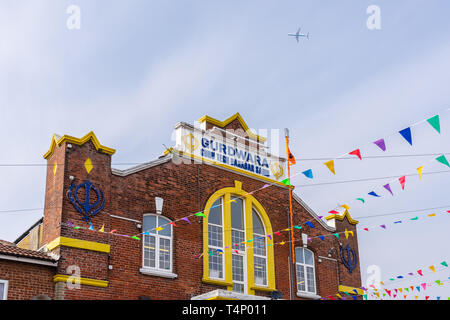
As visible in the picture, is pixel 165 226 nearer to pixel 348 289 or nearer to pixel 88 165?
pixel 88 165

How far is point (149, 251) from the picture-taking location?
18703mm

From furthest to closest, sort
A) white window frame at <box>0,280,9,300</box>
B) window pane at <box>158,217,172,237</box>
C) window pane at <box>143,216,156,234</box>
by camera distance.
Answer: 1. window pane at <box>158,217,172,237</box>
2. window pane at <box>143,216,156,234</box>
3. white window frame at <box>0,280,9,300</box>

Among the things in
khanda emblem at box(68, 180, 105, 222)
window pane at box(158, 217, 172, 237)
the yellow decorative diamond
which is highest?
the yellow decorative diamond

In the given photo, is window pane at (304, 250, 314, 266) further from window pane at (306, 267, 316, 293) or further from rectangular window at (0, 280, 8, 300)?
rectangular window at (0, 280, 8, 300)

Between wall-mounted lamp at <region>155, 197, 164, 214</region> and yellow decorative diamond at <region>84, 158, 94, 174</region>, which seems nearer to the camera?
yellow decorative diamond at <region>84, 158, 94, 174</region>

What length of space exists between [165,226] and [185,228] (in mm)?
721

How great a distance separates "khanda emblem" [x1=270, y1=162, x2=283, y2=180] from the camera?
2348cm

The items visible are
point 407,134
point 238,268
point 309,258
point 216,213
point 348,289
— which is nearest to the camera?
point 407,134

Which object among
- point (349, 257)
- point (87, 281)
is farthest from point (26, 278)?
point (349, 257)

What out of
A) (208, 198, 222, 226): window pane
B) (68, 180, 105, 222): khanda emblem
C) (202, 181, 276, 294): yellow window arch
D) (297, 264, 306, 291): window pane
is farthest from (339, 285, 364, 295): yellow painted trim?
(68, 180, 105, 222): khanda emblem

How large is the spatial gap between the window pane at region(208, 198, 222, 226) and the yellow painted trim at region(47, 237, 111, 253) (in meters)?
4.28

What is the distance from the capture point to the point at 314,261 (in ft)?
76.2
